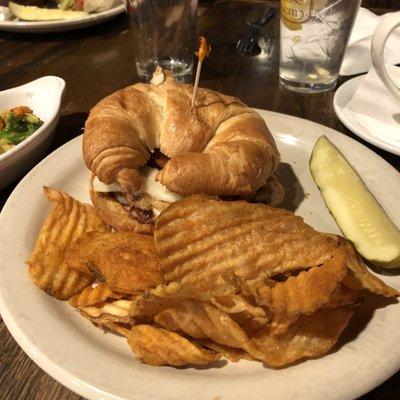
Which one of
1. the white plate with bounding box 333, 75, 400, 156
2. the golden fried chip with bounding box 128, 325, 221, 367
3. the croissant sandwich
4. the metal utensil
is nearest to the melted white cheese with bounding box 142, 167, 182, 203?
the croissant sandwich

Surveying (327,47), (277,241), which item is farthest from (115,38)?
(277,241)

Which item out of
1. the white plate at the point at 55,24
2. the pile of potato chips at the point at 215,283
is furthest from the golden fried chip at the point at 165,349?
the white plate at the point at 55,24

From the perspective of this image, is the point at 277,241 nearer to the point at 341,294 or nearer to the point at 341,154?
the point at 341,294

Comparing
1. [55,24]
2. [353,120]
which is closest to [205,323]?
[353,120]

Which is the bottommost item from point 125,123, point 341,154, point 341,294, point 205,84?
point 205,84

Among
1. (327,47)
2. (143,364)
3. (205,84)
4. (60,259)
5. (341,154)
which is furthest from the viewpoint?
(205,84)

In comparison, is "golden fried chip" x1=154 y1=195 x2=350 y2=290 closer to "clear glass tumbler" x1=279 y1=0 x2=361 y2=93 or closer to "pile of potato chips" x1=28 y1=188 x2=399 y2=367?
"pile of potato chips" x1=28 y1=188 x2=399 y2=367

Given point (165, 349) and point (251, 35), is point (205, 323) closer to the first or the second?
point (165, 349)
